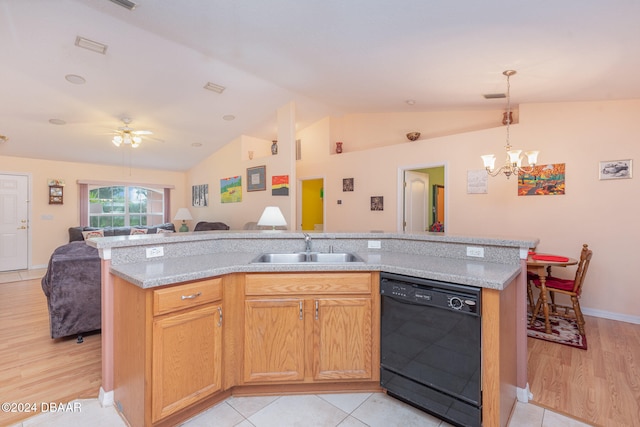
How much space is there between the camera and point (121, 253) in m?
1.86

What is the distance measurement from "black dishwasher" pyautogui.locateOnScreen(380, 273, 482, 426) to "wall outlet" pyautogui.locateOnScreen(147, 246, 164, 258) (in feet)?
4.92

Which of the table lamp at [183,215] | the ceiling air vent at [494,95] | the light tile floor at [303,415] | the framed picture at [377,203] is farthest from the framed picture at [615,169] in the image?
the table lamp at [183,215]

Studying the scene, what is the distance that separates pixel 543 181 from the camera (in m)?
3.62

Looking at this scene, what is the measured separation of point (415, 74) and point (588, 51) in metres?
1.37

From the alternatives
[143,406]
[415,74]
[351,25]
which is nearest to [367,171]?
[415,74]

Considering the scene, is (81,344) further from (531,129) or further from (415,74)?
(531,129)

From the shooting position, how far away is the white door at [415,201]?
5.01 meters

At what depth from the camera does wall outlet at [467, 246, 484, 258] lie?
2.00 metres

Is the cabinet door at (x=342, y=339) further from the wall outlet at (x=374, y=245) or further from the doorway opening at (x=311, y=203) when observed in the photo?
the doorway opening at (x=311, y=203)

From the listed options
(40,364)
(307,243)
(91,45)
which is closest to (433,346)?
(307,243)

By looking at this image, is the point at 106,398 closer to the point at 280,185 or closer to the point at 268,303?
the point at 268,303

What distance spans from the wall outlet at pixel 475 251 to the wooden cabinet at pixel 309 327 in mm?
731

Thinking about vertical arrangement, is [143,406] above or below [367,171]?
below

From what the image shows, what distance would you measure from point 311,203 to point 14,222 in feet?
18.4
